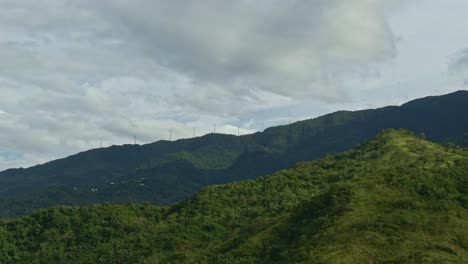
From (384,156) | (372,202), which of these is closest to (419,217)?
(372,202)

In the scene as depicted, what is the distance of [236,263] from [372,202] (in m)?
25.5

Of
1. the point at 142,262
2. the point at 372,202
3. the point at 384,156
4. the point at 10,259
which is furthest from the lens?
the point at 384,156

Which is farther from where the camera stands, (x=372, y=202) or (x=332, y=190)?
(x=332, y=190)

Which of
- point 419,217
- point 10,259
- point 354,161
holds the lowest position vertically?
point 10,259

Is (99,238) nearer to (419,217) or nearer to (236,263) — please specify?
(236,263)

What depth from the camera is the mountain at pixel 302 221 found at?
72438 mm

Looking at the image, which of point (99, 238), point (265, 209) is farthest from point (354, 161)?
point (99, 238)

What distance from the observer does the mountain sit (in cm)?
7244

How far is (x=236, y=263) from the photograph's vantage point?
262 feet

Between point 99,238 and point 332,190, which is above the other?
point 332,190

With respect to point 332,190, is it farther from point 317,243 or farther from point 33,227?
point 33,227

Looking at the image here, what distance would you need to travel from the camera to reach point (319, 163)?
7121 inches

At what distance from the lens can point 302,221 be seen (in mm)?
90750

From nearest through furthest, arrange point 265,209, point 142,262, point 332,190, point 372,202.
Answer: point 372,202 → point 332,190 → point 142,262 → point 265,209
